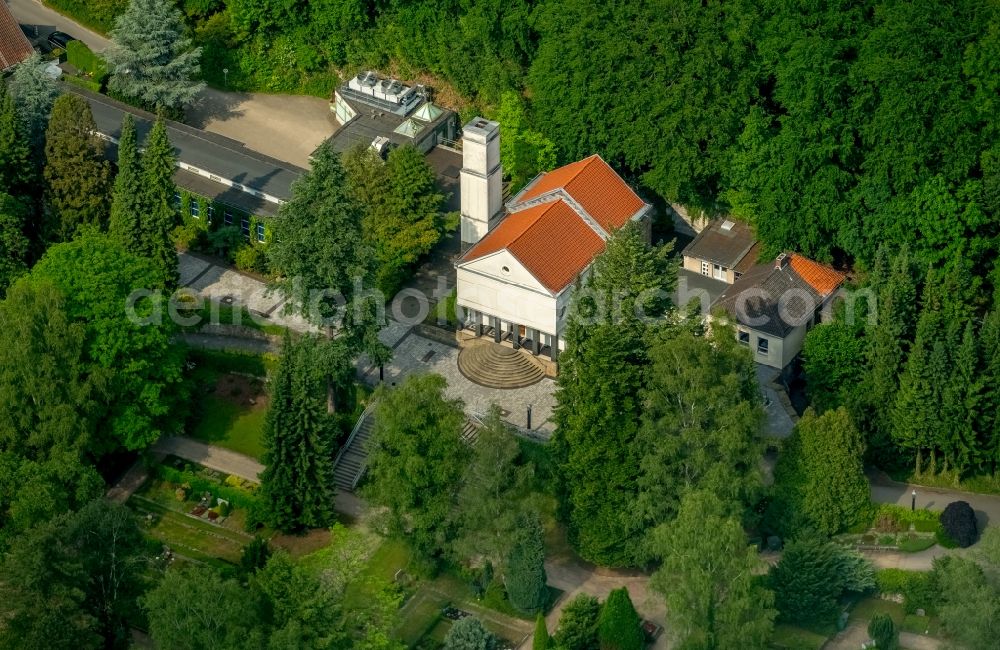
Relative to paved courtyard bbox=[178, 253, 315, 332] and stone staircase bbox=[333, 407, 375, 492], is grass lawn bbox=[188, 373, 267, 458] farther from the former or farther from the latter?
paved courtyard bbox=[178, 253, 315, 332]

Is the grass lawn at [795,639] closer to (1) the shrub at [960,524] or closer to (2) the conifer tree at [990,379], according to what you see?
(1) the shrub at [960,524]

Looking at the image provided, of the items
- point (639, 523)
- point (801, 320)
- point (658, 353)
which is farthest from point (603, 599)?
point (801, 320)

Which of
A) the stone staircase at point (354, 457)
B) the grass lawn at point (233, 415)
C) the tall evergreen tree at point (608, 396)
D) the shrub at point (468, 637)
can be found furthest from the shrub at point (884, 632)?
the grass lawn at point (233, 415)

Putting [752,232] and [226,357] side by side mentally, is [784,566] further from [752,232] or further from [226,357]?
[226,357]

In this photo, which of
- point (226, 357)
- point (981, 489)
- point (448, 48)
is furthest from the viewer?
point (448, 48)

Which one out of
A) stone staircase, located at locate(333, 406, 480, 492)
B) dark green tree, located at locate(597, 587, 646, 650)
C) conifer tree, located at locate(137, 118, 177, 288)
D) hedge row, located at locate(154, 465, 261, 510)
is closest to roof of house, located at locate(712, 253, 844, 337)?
stone staircase, located at locate(333, 406, 480, 492)
